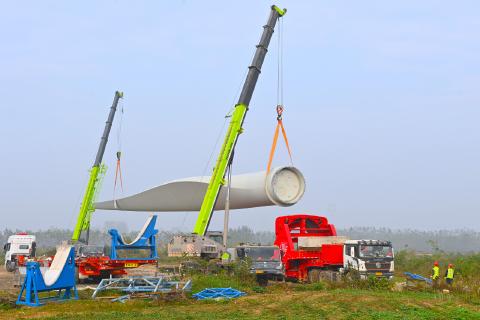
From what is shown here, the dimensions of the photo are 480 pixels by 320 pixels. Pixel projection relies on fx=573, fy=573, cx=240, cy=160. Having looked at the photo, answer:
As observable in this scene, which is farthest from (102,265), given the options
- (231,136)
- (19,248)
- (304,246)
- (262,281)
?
(19,248)

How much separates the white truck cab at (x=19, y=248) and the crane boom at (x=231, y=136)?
16.7 meters

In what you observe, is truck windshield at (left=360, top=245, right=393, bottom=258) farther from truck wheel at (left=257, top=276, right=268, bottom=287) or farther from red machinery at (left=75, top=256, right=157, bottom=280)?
red machinery at (left=75, top=256, right=157, bottom=280)

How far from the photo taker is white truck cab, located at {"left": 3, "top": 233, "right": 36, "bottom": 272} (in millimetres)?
40781

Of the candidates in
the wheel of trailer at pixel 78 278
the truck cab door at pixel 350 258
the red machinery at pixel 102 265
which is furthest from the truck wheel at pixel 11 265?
the truck cab door at pixel 350 258

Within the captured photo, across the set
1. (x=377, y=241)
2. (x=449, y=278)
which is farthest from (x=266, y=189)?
(x=449, y=278)

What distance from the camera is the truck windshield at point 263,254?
24609 millimetres

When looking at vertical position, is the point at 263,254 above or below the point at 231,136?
below

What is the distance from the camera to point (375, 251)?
80.0 feet

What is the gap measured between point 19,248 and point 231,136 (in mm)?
19950

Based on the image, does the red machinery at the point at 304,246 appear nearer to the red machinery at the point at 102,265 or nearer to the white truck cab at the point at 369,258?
the white truck cab at the point at 369,258

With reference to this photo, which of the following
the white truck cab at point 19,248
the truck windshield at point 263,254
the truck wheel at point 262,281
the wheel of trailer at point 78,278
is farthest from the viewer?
the white truck cab at point 19,248

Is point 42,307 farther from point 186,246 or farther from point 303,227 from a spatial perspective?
point 303,227

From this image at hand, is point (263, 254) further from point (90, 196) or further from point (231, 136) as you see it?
point (90, 196)

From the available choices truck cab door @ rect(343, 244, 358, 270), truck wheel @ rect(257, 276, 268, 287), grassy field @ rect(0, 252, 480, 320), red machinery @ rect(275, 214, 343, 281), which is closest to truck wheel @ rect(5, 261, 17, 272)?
red machinery @ rect(275, 214, 343, 281)
